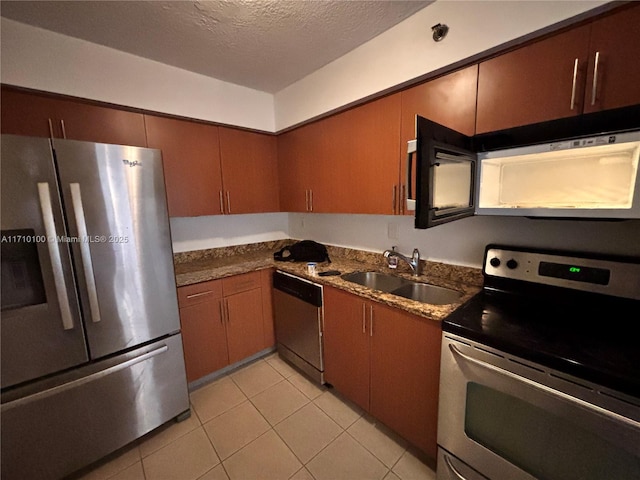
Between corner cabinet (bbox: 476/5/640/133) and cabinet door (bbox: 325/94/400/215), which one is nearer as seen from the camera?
corner cabinet (bbox: 476/5/640/133)

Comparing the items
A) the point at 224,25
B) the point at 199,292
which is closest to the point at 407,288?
the point at 199,292

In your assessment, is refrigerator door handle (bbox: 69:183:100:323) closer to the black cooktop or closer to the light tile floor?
the light tile floor

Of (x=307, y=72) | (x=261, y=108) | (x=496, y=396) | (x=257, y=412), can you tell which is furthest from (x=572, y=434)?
(x=261, y=108)

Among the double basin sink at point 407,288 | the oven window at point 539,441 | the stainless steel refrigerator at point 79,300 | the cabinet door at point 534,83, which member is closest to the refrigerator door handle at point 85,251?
the stainless steel refrigerator at point 79,300

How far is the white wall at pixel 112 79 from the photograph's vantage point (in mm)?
→ 1382

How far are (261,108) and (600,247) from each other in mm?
2558

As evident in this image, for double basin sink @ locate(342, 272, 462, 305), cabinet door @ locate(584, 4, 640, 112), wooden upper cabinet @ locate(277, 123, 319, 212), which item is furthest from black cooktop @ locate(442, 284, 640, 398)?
wooden upper cabinet @ locate(277, 123, 319, 212)

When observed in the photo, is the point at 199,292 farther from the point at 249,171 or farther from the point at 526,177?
the point at 526,177

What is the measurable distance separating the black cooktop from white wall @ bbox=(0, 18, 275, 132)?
2.29 m

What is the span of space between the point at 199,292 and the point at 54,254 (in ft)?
2.85

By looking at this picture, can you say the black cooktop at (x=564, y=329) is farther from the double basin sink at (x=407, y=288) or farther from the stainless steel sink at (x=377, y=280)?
the stainless steel sink at (x=377, y=280)

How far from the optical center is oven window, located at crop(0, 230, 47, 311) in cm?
111

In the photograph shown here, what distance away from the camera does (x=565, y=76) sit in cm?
101

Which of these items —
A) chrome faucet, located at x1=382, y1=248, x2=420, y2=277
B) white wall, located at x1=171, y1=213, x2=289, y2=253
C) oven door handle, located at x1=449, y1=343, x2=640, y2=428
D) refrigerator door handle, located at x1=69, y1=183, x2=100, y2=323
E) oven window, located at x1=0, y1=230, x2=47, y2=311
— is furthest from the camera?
white wall, located at x1=171, y1=213, x2=289, y2=253
